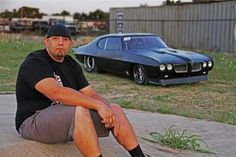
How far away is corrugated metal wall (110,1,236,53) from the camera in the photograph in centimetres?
2320

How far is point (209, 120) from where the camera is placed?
7.43 meters

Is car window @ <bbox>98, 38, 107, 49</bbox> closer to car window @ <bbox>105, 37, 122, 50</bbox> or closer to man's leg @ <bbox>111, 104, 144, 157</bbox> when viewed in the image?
car window @ <bbox>105, 37, 122, 50</bbox>

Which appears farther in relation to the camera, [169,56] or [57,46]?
[169,56]

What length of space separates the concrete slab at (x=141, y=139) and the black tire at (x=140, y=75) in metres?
3.16

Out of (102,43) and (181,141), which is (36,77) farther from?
(102,43)

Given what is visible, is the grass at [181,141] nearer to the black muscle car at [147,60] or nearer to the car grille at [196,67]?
the black muscle car at [147,60]

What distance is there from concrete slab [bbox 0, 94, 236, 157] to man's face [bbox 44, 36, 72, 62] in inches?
34.5

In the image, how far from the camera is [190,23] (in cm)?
2594

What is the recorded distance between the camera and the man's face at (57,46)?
13.8ft

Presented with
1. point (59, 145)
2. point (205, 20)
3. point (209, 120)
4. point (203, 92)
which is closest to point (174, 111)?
point (209, 120)

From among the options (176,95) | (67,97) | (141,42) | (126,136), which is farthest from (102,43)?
(67,97)

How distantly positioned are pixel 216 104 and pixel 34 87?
214 inches

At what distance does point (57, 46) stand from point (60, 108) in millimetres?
580

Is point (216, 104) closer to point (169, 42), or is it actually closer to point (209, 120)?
point (209, 120)
